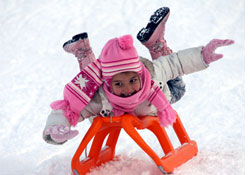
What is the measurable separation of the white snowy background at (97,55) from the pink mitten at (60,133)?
26cm

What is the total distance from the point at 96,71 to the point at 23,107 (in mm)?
1115

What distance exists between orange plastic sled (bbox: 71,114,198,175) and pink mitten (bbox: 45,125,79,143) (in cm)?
10

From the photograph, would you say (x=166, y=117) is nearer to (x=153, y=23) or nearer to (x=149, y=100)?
(x=149, y=100)

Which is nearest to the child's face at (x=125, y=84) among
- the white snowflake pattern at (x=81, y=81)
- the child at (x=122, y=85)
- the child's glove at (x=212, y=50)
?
the child at (x=122, y=85)

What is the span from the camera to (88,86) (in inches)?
52.0

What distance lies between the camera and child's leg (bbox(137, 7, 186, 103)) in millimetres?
1507

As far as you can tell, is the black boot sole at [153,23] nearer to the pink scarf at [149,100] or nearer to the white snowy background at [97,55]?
the pink scarf at [149,100]

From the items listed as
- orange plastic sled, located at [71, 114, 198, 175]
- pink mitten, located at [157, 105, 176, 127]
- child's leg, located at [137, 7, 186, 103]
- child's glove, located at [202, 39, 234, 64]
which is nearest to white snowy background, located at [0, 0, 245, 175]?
orange plastic sled, located at [71, 114, 198, 175]

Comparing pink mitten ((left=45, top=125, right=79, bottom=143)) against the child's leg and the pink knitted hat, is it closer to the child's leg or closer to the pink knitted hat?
the pink knitted hat

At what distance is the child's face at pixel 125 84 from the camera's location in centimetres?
126

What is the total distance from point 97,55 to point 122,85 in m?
1.56

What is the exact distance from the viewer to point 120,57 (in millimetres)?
1241

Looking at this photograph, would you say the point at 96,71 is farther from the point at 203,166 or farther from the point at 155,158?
the point at 203,166

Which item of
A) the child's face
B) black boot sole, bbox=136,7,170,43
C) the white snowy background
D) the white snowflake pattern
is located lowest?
the white snowy background
